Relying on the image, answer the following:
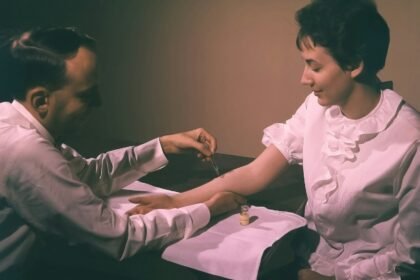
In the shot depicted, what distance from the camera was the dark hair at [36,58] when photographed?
3.54 feet

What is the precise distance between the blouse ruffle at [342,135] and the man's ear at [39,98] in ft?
2.34

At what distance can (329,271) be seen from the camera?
125cm

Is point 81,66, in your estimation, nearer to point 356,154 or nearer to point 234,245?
point 234,245

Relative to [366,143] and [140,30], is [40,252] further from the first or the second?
[140,30]

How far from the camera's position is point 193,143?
4.53ft

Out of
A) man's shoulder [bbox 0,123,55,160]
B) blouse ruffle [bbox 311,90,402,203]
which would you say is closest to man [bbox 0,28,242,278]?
man's shoulder [bbox 0,123,55,160]

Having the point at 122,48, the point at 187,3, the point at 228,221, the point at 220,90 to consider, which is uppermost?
the point at 187,3

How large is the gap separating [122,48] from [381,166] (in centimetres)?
150

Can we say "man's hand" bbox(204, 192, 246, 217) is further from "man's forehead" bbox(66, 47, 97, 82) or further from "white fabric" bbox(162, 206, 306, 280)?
"man's forehead" bbox(66, 47, 97, 82)

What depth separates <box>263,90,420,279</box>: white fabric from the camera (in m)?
1.05

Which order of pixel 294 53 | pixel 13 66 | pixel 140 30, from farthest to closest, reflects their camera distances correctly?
pixel 140 30 < pixel 294 53 < pixel 13 66

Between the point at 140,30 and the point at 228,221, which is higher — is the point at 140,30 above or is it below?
above

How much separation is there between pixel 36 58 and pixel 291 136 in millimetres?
727

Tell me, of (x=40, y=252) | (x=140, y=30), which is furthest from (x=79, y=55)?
(x=140, y=30)
